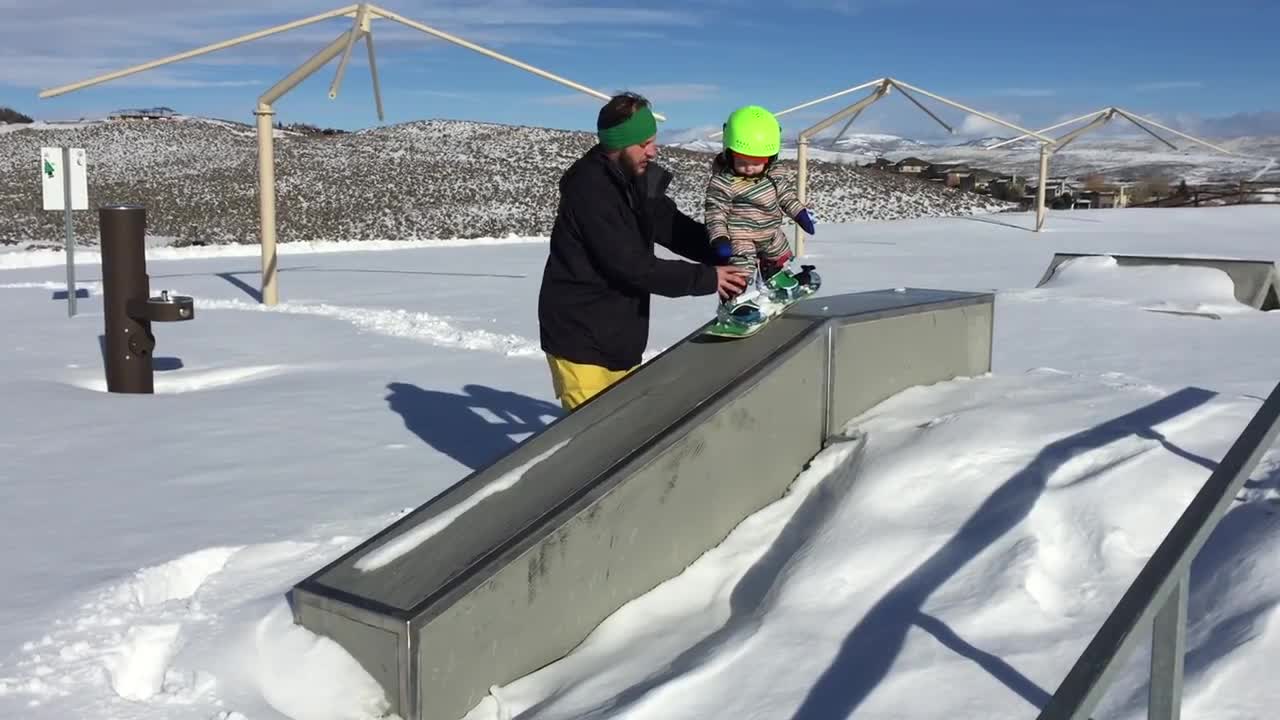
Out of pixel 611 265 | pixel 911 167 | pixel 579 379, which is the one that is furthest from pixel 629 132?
pixel 911 167

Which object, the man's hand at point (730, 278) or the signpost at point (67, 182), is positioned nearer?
the man's hand at point (730, 278)

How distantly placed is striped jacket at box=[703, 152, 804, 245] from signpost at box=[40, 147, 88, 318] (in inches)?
361

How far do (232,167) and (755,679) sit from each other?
4492cm

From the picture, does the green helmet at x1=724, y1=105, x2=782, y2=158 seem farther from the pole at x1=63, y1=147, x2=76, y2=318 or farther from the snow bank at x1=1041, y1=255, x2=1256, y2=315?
the pole at x1=63, y1=147, x2=76, y2=318

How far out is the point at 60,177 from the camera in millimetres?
12617

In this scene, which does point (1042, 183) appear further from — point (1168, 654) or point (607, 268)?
point (1168, 654)

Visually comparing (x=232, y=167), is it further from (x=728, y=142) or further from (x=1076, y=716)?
(x=1076, y=716)

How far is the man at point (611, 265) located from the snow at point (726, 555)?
597 mm

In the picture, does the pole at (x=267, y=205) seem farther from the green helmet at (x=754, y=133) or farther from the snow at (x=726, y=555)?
the green helmet at (x=754, y=133)

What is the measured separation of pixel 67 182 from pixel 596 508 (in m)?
10.9

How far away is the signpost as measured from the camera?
12312 millimetres

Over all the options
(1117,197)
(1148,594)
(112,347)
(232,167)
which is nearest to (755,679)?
(1148,594)

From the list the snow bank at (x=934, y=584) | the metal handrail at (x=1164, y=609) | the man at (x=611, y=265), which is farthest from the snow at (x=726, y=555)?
the man at (x=611, y=265)

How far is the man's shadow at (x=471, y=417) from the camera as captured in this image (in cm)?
657
